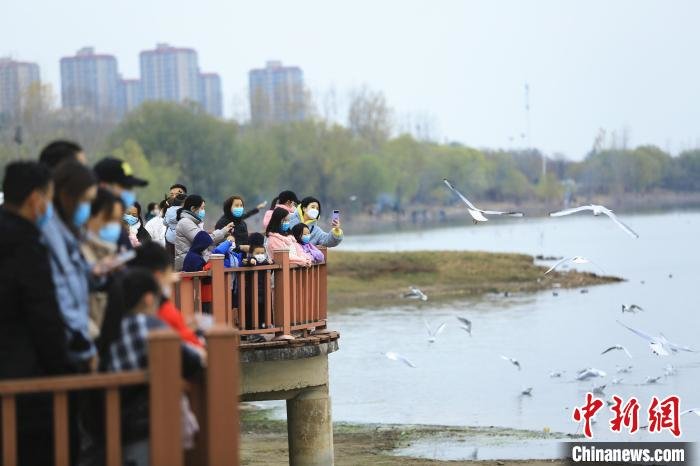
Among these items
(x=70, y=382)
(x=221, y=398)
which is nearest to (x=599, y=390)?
(x=221, y=398)

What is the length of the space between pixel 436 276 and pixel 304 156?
275ft

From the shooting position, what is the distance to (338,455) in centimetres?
2175

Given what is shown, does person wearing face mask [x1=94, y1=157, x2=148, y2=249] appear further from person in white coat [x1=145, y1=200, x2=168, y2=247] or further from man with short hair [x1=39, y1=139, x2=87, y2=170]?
person in white coat [x1=145, y1=200, x2=168, y2=247]

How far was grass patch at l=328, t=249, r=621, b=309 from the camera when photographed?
59.8 meters

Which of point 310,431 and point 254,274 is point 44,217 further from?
point 310,431

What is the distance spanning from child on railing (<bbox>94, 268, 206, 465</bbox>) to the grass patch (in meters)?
51.3

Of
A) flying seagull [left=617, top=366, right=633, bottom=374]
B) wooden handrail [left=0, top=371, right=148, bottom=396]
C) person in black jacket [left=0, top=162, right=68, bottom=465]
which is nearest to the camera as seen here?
wooden handrail [left=0, top=371, right=148, bottom=396]

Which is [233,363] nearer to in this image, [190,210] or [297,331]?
[190,210]

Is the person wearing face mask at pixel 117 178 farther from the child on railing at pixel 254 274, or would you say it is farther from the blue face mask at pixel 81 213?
the child on railing at pixel 254 274

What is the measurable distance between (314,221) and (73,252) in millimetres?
9003

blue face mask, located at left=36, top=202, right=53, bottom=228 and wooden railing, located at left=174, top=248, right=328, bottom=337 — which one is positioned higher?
blue face mask, located at left=36, top=202, right=53, bottom=228

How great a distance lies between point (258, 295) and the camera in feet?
46.4

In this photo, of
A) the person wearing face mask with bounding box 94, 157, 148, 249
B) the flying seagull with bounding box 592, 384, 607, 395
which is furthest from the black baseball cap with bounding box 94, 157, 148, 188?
the flying seagull with bounding box 592, 384, 607, 395

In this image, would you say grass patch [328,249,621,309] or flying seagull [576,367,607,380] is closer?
flying seagull [576,367,607,380]
